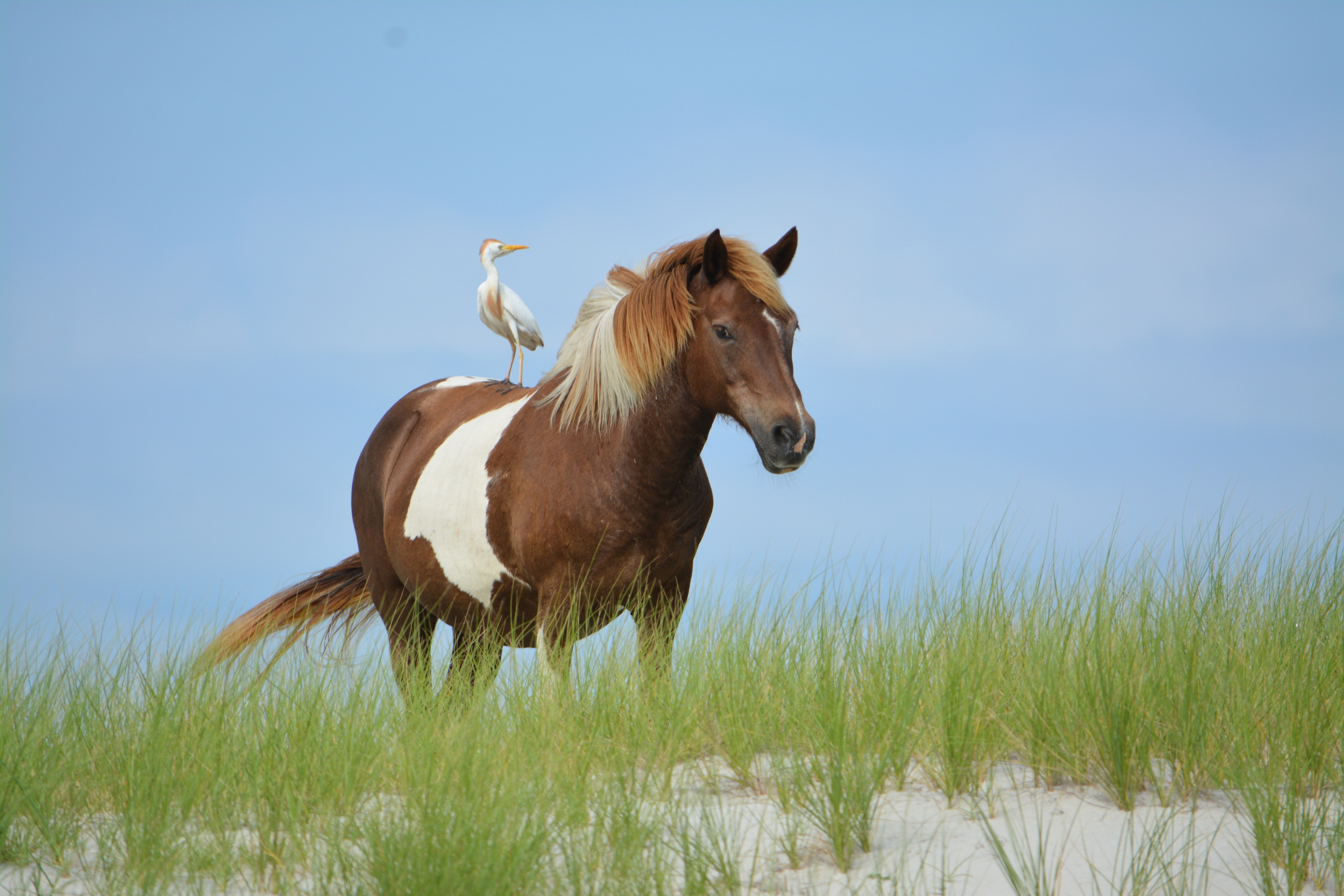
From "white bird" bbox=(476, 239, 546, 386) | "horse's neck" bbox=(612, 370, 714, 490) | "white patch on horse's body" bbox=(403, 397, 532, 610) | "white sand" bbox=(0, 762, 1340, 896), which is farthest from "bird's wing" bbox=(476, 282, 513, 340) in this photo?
"white sand" bbox=(0, 762, 1340, 896)

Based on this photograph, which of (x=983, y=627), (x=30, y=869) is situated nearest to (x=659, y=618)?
(x=983, y=627)

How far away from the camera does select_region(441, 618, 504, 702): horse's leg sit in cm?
457

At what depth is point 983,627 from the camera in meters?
4.20

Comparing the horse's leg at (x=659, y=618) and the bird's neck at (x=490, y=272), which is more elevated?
the bird's neck at (x=490, y=272)

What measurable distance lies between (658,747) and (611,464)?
142 centimetres

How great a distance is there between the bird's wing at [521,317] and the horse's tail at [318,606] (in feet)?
6.19

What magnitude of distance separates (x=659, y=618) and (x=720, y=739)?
1079 mm

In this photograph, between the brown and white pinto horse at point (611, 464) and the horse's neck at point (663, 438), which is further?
the horse's neck at point (663, 438)

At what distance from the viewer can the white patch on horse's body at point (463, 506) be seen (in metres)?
5.09

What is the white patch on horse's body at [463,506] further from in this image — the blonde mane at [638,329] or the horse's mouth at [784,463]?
the horse's mouth at [784,463]

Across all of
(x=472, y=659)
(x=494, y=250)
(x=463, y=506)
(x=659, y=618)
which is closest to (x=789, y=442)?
(x=659, y=618)

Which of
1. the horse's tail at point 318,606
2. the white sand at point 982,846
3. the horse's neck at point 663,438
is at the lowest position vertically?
the white sand at point 982,846

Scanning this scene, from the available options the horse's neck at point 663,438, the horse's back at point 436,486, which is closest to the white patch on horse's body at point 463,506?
the horse's back at point 436,486

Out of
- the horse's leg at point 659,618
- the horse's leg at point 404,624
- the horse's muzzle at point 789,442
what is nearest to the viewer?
the horse's muzzle at point 789,442
